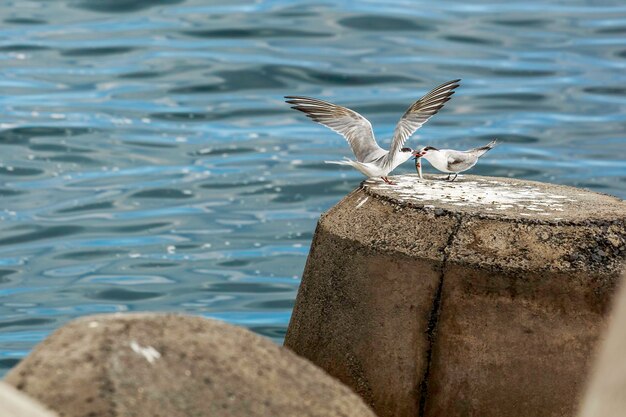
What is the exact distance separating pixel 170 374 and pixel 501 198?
2238mm

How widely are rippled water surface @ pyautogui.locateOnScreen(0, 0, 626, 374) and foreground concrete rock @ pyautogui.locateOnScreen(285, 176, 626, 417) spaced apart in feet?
14.4

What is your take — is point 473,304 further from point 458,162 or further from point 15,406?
point 15,406

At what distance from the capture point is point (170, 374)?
4.12 meters

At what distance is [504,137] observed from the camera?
617 inches

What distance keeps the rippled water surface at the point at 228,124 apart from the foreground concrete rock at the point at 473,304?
4.40 meters

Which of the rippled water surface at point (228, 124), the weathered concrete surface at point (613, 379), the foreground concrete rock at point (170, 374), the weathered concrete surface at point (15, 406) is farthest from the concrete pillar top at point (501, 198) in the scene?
the rippled water surface at point (228, 124)

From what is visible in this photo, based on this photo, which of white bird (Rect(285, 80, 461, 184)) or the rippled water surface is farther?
the rippled water surface

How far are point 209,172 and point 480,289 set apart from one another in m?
8.81

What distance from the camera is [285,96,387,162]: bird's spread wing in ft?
21.7

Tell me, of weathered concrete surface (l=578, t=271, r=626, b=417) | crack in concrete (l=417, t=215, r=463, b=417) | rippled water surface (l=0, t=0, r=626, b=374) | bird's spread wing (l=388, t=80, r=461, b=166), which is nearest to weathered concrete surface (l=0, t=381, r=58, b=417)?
weathered concrete surface (l=578, t=271, r=626, b=417)

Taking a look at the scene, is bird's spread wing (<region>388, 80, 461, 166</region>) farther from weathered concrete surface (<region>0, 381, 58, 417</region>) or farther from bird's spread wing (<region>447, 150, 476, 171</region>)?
weathered concrete surface (<region>0, 381, 58, 417</region>)

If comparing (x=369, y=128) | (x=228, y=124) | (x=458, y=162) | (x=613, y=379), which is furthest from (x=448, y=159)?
(x=228, y=124)

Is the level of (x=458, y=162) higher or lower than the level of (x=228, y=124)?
higher

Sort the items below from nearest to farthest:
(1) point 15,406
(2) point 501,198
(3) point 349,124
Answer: (1) point 15,406 < (2) point 501,198 < (3) point 349,124
